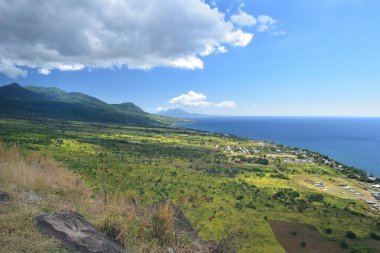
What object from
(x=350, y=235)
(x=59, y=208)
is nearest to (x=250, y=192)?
(x=350, y=235)

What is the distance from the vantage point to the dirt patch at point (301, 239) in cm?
4078

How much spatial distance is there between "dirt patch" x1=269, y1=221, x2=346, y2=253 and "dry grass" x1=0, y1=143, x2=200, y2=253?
1462 inches

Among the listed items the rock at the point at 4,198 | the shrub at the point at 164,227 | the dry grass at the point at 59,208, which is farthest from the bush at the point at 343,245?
the rock at the point at 4,198

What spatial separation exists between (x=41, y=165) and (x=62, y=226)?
7.73 metres

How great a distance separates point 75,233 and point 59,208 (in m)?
2.11

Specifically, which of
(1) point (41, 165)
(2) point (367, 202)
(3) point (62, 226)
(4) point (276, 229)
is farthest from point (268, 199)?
(3) point (62, 226)

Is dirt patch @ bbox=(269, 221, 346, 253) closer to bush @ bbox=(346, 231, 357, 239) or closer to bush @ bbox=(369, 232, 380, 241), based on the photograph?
bush @ bbox=(346, 231, 357, 239)

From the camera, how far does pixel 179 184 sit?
6781 cm

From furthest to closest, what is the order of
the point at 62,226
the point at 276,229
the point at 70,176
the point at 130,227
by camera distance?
the point at 276,229
the point at 70,176
the point at 130,227
the point at 62,226

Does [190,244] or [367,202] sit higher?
[190,244]

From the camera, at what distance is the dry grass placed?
5.90m

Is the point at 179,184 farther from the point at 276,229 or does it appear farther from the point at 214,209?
the point at 276,229

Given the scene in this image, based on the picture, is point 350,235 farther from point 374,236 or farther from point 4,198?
point 4,198

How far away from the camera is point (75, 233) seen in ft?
21.4
